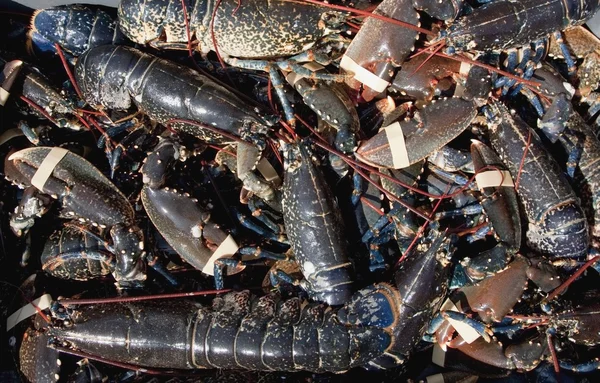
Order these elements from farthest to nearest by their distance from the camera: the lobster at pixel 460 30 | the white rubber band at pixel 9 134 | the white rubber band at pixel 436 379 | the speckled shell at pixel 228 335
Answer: the white rubber band at pixel 9 134 < the white rubber band at pixel 436 379 < the lobster at pixel 460 30 < the speckled shell at pixel 228 335

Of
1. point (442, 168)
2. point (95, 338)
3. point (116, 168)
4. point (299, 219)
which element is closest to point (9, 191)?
point (116, 168)

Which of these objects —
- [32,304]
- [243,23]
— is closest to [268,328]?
[32,304]

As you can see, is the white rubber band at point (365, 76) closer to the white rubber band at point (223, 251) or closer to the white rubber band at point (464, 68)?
the white rubber band at point (464, 68)

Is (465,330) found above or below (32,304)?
above

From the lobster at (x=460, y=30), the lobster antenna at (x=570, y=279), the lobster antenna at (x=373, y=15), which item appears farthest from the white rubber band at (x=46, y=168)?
the lobster antenna at (x=570, y=279)

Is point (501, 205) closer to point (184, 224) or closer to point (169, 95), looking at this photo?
point (184, 224)

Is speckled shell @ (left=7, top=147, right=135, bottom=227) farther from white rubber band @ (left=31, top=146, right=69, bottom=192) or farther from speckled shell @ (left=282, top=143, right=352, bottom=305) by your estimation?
speckled shell @ (left=282, top=143, right=352, bottom=305)
